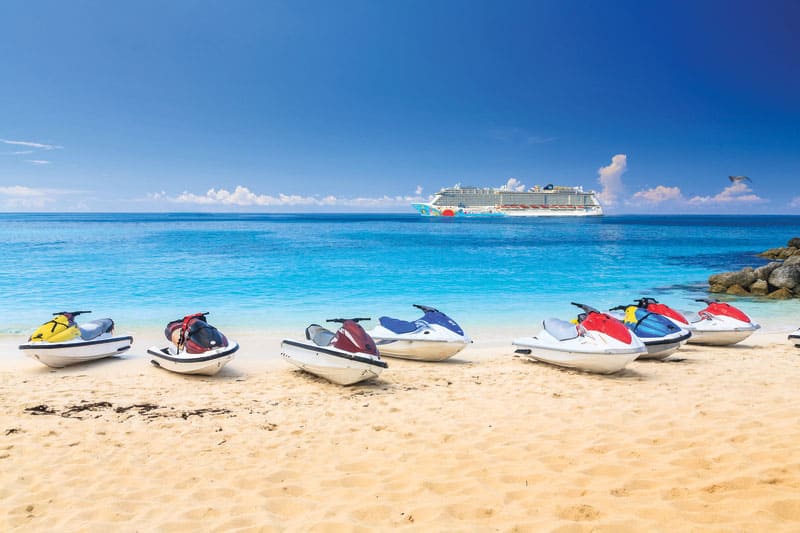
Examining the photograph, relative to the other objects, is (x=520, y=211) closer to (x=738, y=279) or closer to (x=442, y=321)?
(x=738, y=279)

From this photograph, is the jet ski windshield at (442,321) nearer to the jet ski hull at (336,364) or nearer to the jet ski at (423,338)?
the jet ski at (423,338)

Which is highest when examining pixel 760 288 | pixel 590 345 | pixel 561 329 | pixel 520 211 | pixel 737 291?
pixel 520 211

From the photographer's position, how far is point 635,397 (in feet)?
21.6

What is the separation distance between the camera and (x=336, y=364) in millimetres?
7137

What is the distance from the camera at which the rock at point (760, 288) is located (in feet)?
59.8

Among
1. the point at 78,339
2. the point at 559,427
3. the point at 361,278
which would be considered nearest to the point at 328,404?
the point at 559,427

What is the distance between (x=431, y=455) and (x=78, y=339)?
23.3ft

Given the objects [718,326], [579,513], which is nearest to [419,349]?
[579,513]

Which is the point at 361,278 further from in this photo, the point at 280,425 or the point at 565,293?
the point at 280,425

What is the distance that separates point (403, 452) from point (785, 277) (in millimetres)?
19984

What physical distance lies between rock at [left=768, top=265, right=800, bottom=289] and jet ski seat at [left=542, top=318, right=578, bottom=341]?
14814 mm

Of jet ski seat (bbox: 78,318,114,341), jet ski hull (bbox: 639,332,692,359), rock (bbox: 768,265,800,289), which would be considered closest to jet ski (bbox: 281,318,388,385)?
jet ski seat (bbox: 78,318,114,341)

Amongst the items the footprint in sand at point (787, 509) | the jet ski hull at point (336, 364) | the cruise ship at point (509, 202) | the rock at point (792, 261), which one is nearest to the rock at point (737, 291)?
the rock at point (792, 261)

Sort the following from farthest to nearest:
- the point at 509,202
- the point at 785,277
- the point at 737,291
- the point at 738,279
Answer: the point at 509,202 → the point at 738,279 → the point at 737,291 → the point at 785,277
